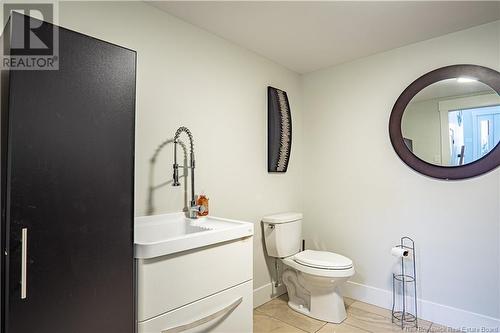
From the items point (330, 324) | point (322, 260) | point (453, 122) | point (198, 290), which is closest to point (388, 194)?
point (453, 122)

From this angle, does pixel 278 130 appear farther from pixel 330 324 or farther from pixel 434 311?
pixel 434 311

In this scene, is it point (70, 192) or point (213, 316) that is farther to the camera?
point (213, 316)

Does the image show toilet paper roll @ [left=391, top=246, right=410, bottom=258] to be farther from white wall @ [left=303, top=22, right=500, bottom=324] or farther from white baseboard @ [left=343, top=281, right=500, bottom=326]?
white baseboard @ [left=343, top=281, right=500, bottom=326]

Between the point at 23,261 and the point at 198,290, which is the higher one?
the point at 23,261

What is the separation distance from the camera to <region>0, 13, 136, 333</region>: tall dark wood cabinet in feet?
3.43

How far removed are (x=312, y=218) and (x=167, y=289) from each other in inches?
81.9

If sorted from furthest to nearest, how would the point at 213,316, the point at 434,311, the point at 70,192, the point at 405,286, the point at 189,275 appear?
the point at 405,286, the point at 434,311, the point at 213,316, the point at 189,275, the point at 70,192

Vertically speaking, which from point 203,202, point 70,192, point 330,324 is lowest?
point 330,324

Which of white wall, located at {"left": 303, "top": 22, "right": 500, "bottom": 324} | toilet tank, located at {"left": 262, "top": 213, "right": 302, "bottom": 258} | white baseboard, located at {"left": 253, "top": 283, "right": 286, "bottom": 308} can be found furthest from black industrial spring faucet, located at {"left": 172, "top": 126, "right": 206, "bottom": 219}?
white wall, located at {"left": 303, "top": 22, "right": 500, "bottom": 324}

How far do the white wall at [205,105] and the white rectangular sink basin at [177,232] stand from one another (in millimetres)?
96

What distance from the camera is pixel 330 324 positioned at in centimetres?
235

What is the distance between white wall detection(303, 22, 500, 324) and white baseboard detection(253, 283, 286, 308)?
2.06 ft

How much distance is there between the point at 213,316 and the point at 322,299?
1.17m

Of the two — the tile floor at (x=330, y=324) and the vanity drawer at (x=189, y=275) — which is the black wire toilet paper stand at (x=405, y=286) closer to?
the tile floor at (x=330, y=324)
